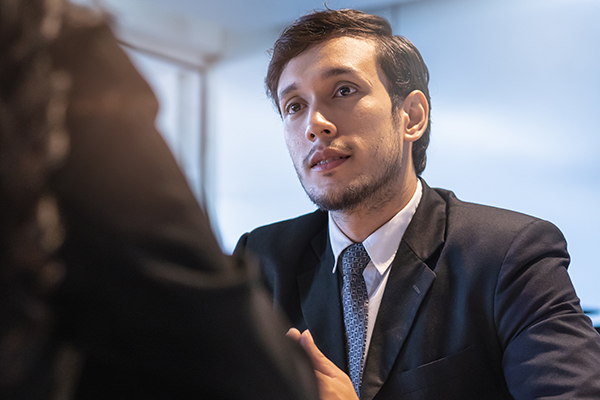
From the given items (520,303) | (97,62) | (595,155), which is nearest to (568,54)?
(595,155)

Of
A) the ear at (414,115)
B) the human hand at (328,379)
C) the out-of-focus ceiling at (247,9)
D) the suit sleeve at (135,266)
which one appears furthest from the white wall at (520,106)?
the suit sleeve at (135,266)

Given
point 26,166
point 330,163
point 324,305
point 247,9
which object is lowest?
point 324,305

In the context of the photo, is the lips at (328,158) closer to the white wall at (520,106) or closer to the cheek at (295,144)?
the cheek at (295,144)

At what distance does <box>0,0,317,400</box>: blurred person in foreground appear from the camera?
272 mm

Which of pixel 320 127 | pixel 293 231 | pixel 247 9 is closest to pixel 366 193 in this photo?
pixel 320 127

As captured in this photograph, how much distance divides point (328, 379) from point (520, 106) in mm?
2659

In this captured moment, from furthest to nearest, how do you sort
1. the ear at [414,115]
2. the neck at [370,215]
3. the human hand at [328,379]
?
the ear at [414,115] → the neck at [370,215] → the human hand at [328,379]

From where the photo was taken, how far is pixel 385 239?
4.22ft

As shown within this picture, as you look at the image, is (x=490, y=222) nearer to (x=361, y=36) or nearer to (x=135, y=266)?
(x=361, y=36)

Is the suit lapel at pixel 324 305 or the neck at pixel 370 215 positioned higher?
the neck at pixel 370 215

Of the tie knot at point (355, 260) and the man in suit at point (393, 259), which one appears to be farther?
the tie knot at point (355, 260)

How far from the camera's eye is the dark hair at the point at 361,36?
4.69 feet

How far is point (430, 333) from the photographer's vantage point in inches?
43.6

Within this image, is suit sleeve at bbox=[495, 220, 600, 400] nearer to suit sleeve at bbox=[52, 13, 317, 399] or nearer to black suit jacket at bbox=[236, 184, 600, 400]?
black suit jacket at bbox=[236, 184, 600, 400]
